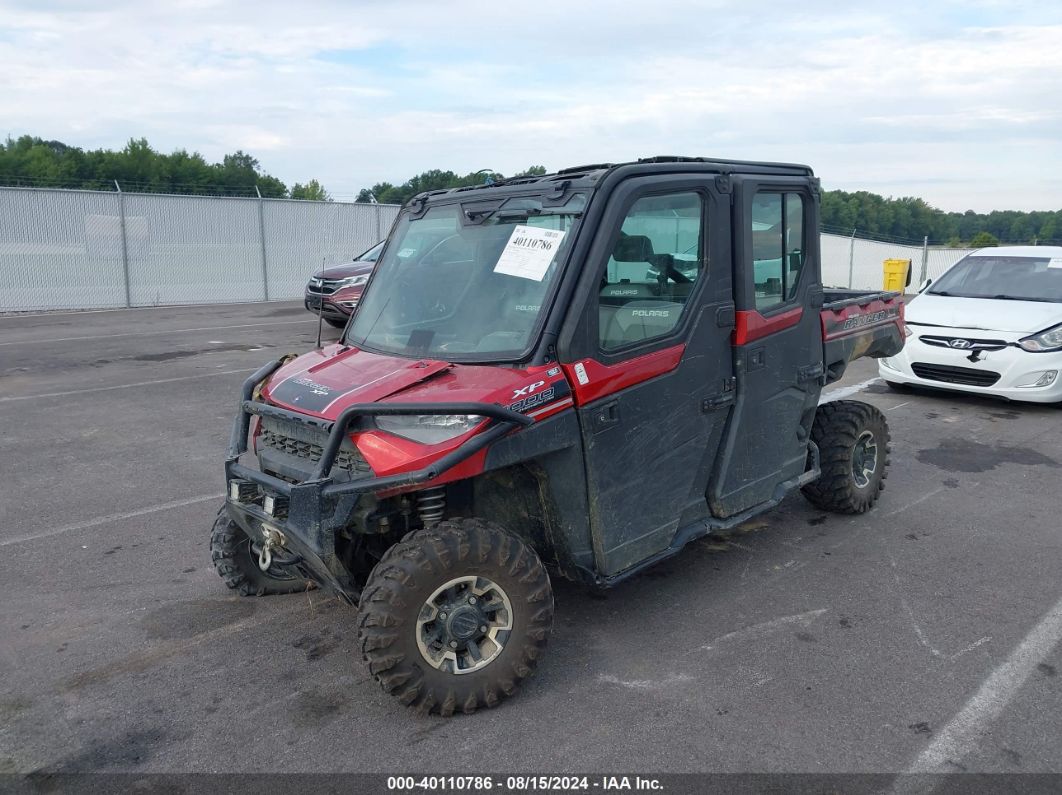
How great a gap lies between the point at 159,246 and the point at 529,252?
19805 millimetres

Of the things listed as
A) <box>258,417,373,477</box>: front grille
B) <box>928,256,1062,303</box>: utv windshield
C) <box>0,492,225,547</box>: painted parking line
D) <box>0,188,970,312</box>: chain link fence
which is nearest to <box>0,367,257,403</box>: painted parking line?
<box>0,492,225,547</box>: painted parking line

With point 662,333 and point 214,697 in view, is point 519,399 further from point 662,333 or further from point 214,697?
point 214,697

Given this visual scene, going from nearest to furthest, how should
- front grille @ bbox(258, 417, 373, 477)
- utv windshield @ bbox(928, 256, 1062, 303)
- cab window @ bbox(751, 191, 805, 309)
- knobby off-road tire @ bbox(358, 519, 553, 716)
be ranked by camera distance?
knobby off-road tire @ bbox(358, 519, 553, 716) → front grille @ bbox(258, 417, 373, 477) → cab window @ bbox(751, 191, 805, 309) → utv windshield @ bbox(928, 256, 1062, 303)

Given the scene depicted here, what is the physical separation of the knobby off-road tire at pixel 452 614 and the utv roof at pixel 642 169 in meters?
1.63

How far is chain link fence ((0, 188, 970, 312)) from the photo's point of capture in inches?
757

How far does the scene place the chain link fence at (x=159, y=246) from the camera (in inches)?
757

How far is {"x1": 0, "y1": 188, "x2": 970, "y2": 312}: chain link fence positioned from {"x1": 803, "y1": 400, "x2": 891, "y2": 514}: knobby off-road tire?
15.2 m

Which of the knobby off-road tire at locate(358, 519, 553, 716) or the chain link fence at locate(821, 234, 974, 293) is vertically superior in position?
the chain link fence at locate(821, 234, 974, 293)

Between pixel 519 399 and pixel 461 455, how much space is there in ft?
1.14

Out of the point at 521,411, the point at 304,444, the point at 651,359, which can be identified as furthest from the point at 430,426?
the point at 651,359

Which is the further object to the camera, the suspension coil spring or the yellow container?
the yellow container

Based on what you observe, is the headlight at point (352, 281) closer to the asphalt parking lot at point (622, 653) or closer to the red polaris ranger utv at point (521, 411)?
the asphalt parking lot at point (622, 653)

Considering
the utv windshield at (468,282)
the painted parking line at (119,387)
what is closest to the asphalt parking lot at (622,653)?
the utv windshield at (468,282)

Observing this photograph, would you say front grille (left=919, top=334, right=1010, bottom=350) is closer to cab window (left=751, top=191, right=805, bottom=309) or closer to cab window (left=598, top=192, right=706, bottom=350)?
cab window (left=751, top=191, right=805, bottom=309)
